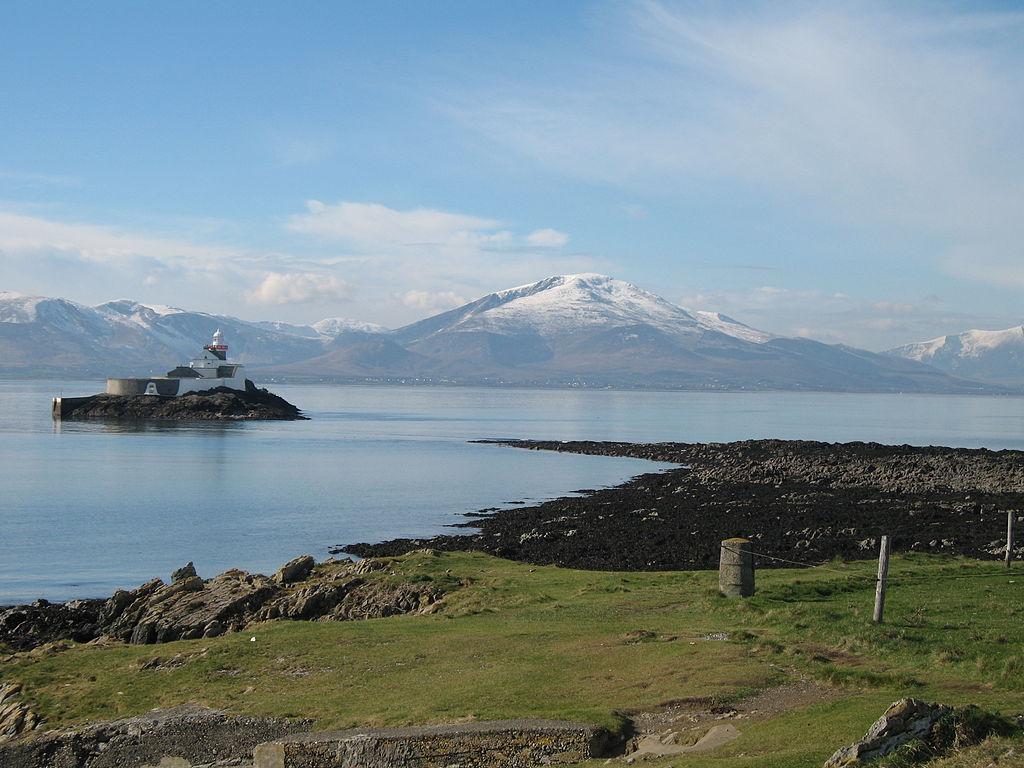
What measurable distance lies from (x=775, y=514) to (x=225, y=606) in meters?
24.4

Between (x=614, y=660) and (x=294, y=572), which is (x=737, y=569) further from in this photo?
(x=294, y=572)

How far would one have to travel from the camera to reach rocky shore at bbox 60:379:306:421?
124 meters

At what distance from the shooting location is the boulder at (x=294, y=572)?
79.5ft

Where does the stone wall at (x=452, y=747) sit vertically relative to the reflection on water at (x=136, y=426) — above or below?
above

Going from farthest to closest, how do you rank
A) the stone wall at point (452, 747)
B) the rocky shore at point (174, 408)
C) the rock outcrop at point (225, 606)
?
the rocky shore at point (174, 408) < the rock outcrop at point (225, 606) < the stone wall at point (452, 747)

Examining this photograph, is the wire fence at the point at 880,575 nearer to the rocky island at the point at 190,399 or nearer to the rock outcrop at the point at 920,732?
the rock outcrop at the point at 920,732

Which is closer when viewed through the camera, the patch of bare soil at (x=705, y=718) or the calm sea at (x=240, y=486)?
the patch of bare soil at (x=705, y=718)

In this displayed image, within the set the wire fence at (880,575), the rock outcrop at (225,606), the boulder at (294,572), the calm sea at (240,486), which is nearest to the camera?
the wire fence at (880,575)

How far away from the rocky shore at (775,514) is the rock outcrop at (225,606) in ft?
28.2

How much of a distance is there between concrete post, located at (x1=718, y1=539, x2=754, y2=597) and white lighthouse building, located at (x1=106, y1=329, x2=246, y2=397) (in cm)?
11778

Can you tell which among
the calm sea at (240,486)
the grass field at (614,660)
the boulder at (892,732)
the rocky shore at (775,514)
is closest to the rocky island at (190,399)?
the calm sea at (240,486)

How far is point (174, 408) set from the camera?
124500 millimetres

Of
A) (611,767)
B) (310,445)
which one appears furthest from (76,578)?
(310,445)

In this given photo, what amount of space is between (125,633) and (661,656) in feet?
40.8
